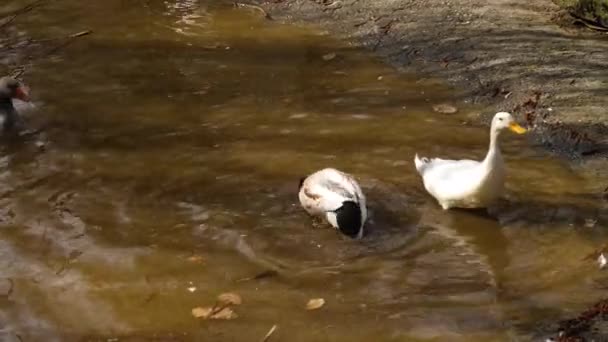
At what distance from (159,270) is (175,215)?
78 centimetres

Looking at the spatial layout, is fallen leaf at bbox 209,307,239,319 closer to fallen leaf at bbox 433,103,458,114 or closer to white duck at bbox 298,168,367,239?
white duck at bbox 298,168,367,239

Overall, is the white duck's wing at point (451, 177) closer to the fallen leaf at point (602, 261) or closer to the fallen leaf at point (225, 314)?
the fallen leaf at point (602, 261)

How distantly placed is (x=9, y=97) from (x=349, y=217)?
421 cm

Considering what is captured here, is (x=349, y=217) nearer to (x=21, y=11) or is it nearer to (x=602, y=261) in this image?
(x=602, y=261)

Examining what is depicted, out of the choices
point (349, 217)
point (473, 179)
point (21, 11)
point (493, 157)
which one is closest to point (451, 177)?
point (473, 179)

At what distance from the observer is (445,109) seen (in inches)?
330

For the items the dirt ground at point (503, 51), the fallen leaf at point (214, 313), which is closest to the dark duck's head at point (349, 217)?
the fallen leaf at point (214, 313)

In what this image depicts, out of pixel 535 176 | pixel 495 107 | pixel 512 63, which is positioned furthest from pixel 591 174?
pixel 512 63

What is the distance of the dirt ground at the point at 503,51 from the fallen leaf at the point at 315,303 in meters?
2.86

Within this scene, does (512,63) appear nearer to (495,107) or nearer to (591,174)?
(495,107)

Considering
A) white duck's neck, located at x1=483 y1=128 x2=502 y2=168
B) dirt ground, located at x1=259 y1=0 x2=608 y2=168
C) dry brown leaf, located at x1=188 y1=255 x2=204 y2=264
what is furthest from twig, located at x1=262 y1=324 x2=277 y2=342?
dirt ground, located at x1=259 y1=0 x2=608 y2=168

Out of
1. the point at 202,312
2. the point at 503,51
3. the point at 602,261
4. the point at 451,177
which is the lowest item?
the point at 202,312

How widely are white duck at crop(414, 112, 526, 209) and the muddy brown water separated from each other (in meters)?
0.16

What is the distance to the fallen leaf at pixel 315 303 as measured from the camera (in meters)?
5.41
